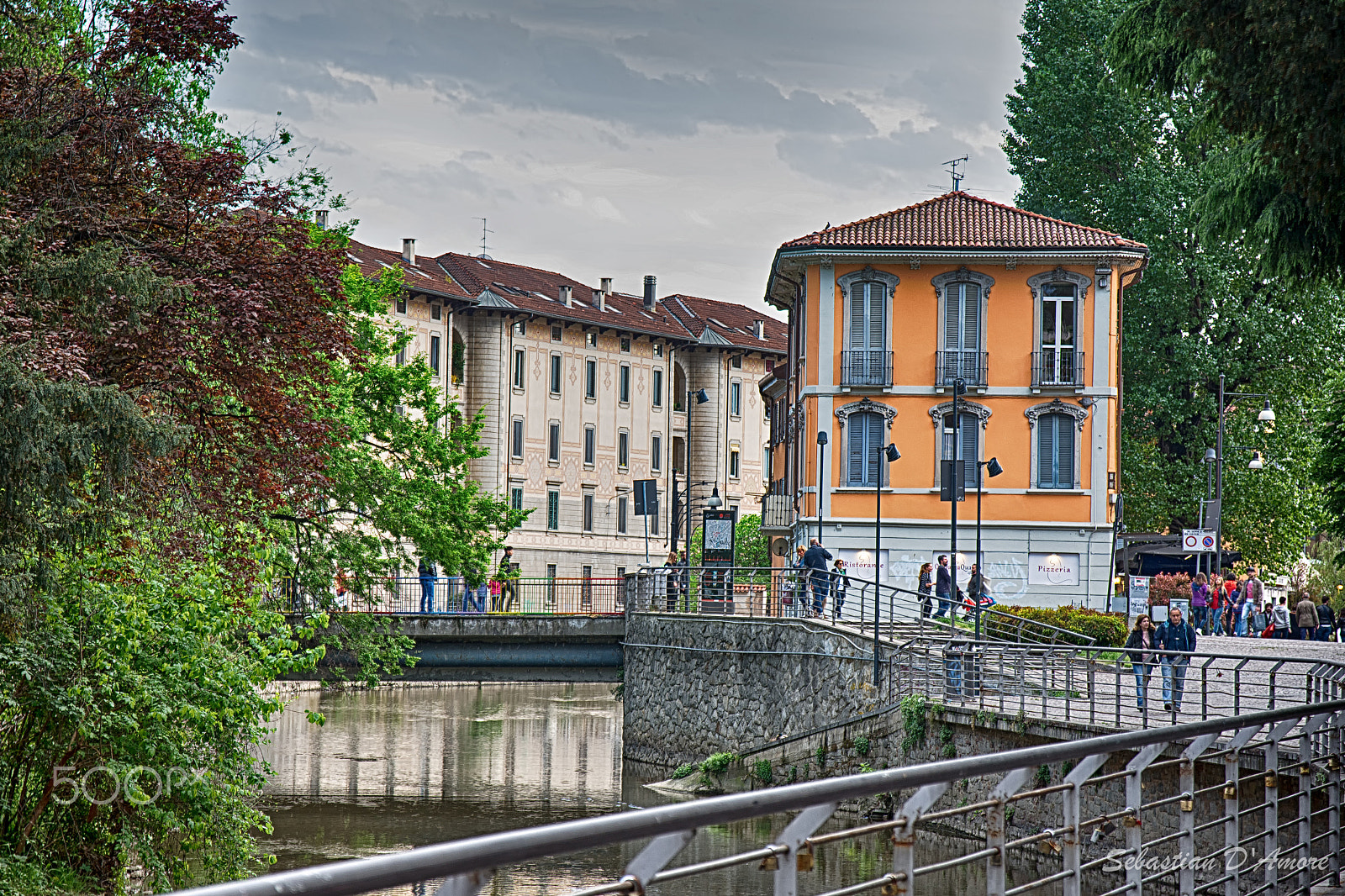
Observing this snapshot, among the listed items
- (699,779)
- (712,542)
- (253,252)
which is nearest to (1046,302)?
(712,542)

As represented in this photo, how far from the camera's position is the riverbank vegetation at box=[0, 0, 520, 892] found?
44.3 ft

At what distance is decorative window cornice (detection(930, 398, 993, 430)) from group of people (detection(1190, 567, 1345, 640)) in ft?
22.7

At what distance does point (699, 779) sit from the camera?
3178 centimetres

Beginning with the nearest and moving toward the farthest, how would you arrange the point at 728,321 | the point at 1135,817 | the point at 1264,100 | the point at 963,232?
the point at 1135,817 → the point at 1264,100 → the point at 963,232 → the point at 728,321

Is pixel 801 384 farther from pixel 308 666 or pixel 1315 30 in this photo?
pixel 1315 30

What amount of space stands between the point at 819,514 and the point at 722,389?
5081 centimetres

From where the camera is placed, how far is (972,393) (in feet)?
133

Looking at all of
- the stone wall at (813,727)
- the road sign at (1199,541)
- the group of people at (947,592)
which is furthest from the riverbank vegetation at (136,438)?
the road sign at (1199,541)

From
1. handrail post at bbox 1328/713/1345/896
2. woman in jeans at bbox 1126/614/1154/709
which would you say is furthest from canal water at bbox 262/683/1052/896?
handrail post at bbox 1328/713/1345/896

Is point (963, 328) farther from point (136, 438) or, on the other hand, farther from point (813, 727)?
point (136, 438)

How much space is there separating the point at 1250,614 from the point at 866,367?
11.9 m

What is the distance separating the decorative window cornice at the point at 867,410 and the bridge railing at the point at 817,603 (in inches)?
201

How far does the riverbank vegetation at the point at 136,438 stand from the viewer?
1349 centimetres

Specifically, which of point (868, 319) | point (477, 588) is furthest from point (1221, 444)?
point (477, 588)
